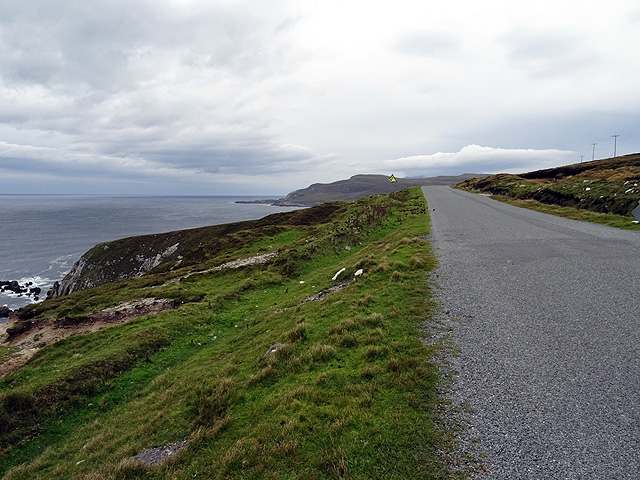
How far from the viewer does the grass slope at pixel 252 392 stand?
223 inches

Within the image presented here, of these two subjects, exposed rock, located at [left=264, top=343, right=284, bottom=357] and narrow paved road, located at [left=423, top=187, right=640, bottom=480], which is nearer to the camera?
narrow paved road, located at [left=423, top=187, right=640, bottom=480]

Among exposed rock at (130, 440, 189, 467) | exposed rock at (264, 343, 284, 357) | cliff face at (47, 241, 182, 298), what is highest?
exposed rock at (264, 343, 284, 357)

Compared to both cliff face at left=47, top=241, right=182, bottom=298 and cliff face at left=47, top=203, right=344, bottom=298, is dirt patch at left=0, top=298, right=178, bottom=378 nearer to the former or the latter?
cliff face at left=47, top=203, right=344, bottom=298

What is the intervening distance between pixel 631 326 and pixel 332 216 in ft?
184

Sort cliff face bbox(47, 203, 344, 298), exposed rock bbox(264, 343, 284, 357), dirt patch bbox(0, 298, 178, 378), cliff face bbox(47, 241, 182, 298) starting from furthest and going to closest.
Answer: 1. cliff face bbox(47, 241, 182, 298)
2. cliff face bbox(47, 203, 344, 298)
3. dirt patch bbox(0, 298, 178, 378)
4. exposed rock bbox(264, 343, 284, 357)

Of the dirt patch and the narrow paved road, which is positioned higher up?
the narrow paved road

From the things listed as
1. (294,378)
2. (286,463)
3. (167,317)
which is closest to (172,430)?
(294,378)

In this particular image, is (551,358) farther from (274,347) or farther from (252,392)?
(274,347)

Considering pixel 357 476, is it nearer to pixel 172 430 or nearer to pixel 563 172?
pixel 172 430

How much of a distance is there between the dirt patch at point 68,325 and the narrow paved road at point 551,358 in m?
22.8

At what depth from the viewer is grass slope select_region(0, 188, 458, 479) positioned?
18.6 ft

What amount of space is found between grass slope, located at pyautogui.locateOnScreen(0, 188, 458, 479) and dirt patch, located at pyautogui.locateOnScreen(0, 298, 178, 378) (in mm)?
3327

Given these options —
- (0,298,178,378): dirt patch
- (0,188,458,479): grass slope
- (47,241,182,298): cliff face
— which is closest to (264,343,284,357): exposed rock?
(0,188,458,479): grass slope

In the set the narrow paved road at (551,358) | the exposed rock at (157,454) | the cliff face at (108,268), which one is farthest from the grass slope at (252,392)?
the cliff face at (108,268)
